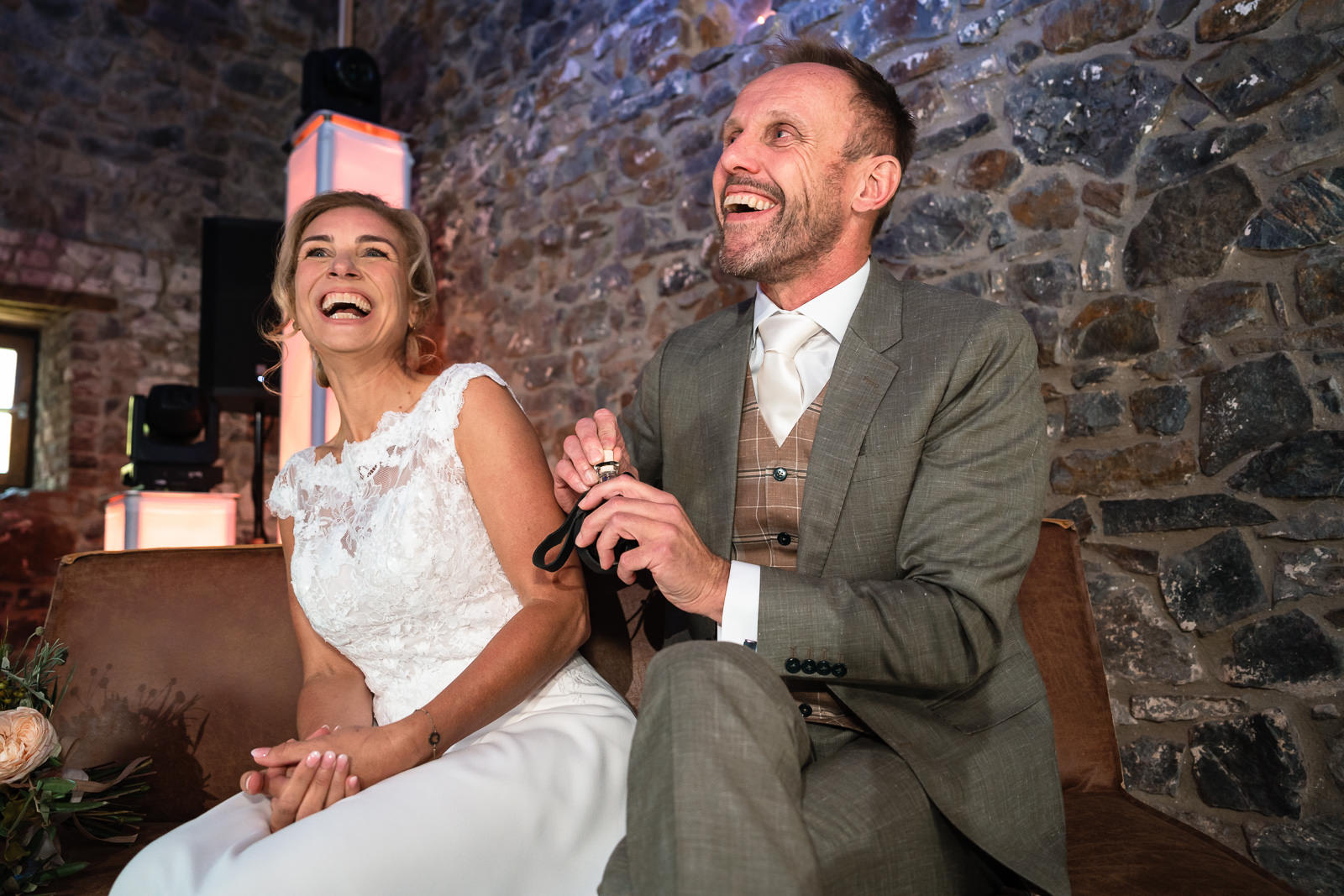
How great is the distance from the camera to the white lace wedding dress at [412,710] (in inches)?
44.8

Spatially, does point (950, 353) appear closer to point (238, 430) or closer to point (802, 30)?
point (802, 30)

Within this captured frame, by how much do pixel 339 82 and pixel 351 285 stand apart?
3.09 metres

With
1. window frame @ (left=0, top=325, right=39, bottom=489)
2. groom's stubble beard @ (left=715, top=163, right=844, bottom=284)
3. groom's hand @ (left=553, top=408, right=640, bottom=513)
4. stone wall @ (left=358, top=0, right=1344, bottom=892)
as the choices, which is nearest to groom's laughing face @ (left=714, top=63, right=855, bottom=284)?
groom's stubble beard @ (left=715, top=163, right=844, bottom=284)

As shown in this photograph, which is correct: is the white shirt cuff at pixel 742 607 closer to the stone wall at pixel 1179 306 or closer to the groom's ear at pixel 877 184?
the groom's ear at pixel 877 184

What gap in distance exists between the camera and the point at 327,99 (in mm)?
4375

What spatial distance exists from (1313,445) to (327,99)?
4.26 m

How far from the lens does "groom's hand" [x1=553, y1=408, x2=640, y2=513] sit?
1.31m

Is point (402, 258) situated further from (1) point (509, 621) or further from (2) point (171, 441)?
(2) point (171, 441)

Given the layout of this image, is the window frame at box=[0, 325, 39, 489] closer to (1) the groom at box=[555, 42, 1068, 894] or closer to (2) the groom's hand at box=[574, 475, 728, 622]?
(1) the groom at box=[555, 42, 1068, 894]

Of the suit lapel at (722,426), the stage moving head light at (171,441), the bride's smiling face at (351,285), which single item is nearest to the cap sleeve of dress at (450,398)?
the bride's smiling face at (351,285)

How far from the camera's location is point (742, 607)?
121 cm

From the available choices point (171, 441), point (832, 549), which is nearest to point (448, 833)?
point (832, 549)

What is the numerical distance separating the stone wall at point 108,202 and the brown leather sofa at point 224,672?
449 centimetres

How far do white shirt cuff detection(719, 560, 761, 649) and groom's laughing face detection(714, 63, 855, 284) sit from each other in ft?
2.17
